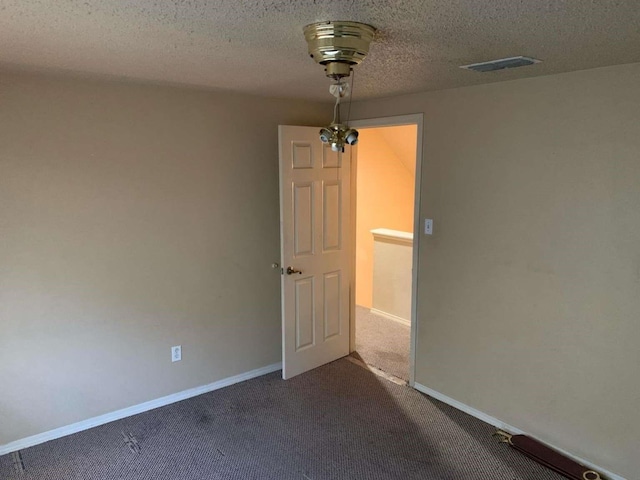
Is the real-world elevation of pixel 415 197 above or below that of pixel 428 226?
above

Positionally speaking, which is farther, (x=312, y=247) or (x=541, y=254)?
(x=312, y=247)

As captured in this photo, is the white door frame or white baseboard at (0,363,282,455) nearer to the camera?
white baseboard at (0,363,282,455)

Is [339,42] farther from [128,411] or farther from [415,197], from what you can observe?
[128,411]

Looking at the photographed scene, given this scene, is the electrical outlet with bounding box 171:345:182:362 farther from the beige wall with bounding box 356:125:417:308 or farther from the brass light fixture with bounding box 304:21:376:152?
the beige wall with bounding box 356:125:417:308

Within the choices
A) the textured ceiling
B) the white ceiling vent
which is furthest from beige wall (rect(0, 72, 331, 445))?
the white ceiling vent

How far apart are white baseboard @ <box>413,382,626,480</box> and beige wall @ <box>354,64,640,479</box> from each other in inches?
1.5

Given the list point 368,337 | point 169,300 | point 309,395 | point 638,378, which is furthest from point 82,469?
point 638,378

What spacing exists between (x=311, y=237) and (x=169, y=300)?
1.16 metres

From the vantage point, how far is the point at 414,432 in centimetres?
288

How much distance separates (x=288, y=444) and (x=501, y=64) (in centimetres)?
242

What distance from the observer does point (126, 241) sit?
291cm

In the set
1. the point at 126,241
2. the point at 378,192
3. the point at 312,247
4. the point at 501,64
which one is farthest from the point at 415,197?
the point at 378,192

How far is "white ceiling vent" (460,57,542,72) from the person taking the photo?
2.03 m

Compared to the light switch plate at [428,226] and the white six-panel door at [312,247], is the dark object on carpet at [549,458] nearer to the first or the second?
the light switch plate at [428,226]
